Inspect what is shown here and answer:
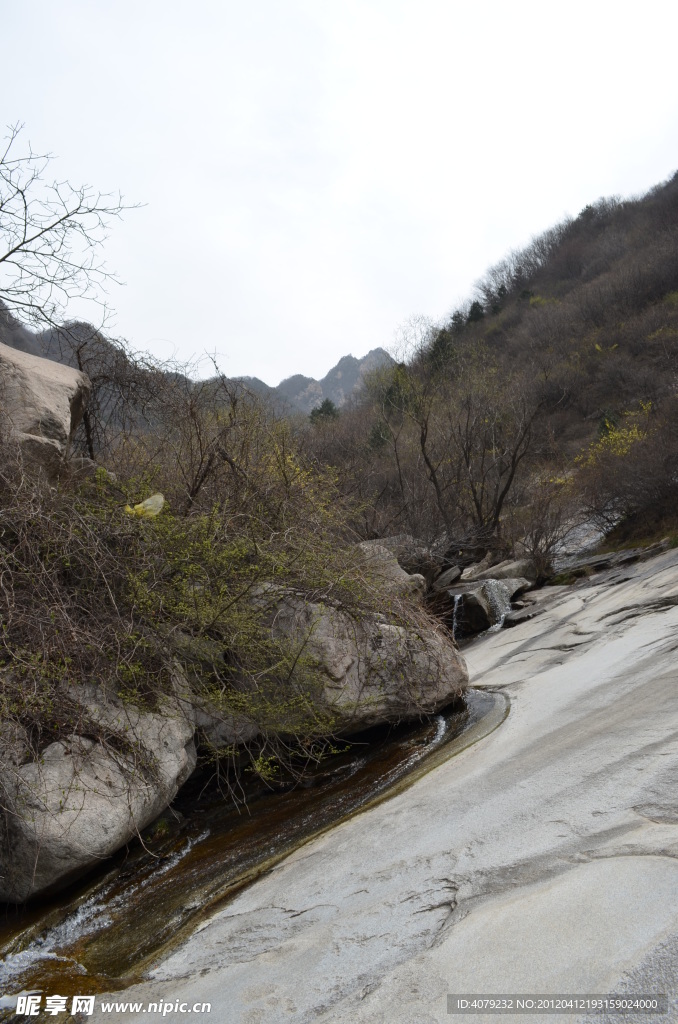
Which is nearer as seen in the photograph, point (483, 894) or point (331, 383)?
point (483, 894)

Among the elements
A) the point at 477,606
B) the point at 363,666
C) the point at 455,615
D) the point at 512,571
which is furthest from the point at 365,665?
the point at 512,571

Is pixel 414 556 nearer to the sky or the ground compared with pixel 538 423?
nearer to the ground

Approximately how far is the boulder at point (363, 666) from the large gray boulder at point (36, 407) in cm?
249

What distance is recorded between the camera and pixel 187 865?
14.8ft

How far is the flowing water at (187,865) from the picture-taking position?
3520 millimetres

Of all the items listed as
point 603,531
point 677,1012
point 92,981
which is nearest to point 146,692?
point 92,981

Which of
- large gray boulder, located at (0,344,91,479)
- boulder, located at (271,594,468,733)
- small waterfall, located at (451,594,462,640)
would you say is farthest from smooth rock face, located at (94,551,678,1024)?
small waterfall, located at (451,594,462,640)

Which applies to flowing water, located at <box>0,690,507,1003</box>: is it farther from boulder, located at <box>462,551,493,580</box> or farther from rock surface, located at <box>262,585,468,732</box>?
boulder, located at <box>462,551,493,580</box>

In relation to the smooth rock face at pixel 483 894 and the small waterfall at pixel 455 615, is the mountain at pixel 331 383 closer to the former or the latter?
the small waterfall at pixel 455 615

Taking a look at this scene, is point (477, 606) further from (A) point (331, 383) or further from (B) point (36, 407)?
(A) point (331, 383)

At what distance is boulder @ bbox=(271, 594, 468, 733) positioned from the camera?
595 cm

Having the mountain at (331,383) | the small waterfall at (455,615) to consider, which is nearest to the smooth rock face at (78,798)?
the small waterfall at (455,615)

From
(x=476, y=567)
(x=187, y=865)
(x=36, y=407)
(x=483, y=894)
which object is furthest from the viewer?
(x=476, y=567)

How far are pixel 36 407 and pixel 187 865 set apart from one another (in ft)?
13.7
